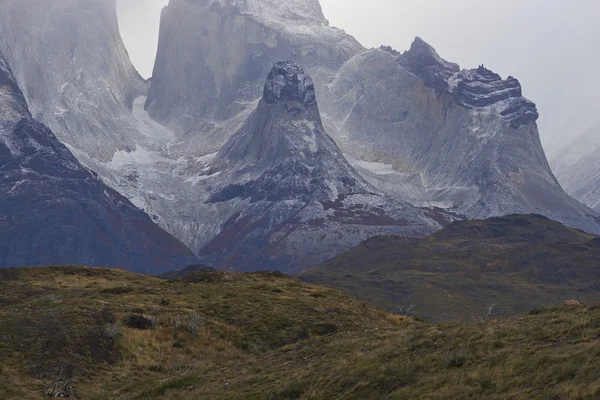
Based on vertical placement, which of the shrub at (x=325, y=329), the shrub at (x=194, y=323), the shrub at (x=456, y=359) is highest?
the shrub at (x=194, y=323)

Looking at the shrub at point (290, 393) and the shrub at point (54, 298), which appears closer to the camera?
the shrub at point (290, 393)

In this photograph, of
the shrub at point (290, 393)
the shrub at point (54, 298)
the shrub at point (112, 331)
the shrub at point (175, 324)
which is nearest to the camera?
the shrub at point (290, 393)

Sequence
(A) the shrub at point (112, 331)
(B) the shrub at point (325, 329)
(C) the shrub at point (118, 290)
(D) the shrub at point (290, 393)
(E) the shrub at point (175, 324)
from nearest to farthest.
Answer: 1. (D) the shrub at point (290, 393)
2. (A) the shrub at point (112, 331)
3. (E) the shrub at point (175, 324)
4. (B) the shrub at point (325, 329)
5. (C) the shrub at point (118, 290)

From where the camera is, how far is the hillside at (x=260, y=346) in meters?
34.6

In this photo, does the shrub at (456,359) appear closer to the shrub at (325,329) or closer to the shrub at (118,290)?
the shrub at (325,329)

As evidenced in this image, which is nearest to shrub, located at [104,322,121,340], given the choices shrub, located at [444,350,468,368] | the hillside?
the hillside

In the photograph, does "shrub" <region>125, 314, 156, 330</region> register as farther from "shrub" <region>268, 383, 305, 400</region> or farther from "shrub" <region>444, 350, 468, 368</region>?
"shrub" <region>444, 350, 468, 368</region>

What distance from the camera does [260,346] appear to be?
59.9m

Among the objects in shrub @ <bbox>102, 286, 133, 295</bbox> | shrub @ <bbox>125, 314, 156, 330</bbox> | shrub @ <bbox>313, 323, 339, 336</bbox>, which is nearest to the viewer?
shrub @ <bbox>125, 314, 156, 330</bbox>

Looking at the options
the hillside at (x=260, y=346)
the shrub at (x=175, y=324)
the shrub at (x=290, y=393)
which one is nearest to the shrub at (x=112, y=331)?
the hillside at (x=260, y=346)

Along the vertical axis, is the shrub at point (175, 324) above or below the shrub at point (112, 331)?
below

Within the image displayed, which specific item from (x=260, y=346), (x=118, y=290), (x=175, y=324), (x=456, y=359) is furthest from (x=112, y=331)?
(x=456, y=359)

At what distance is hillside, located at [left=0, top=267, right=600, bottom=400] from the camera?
113 ft

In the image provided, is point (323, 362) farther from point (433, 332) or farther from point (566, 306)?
point (566, 306)
